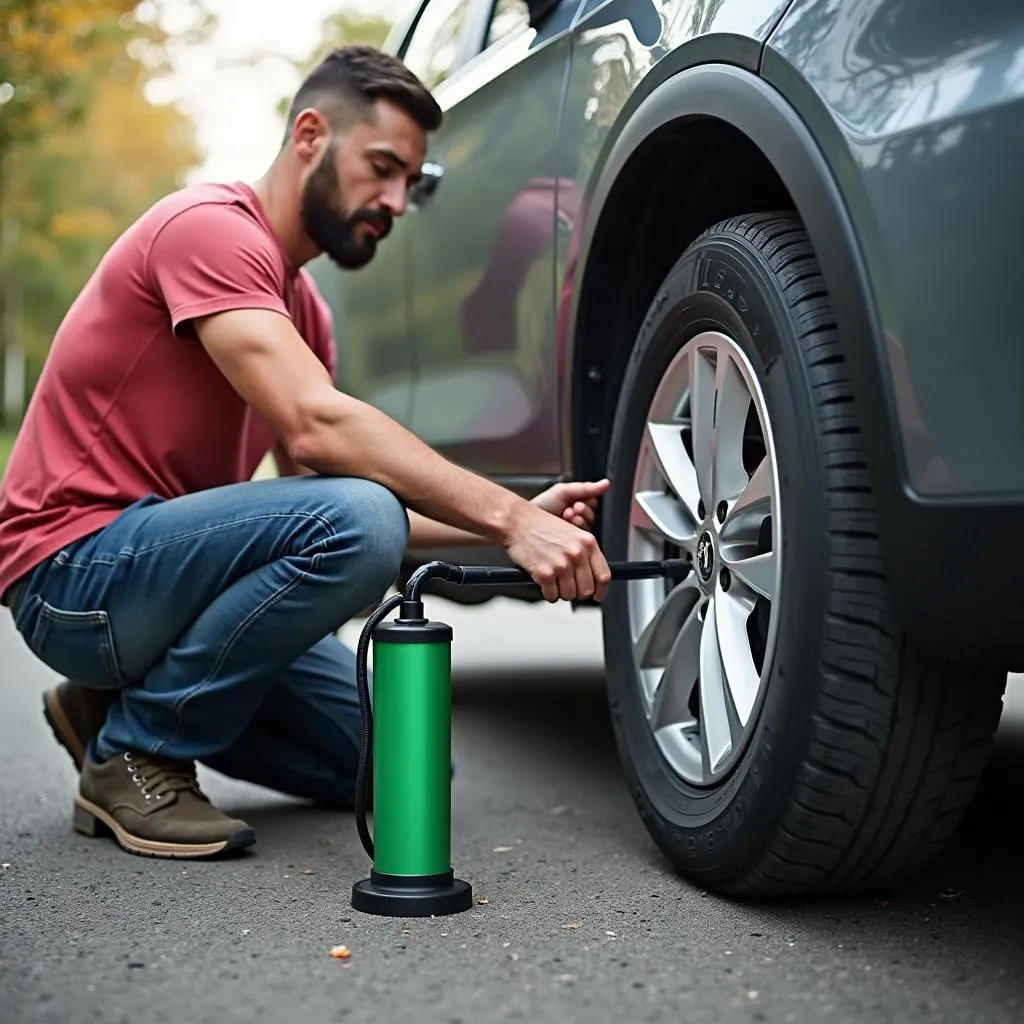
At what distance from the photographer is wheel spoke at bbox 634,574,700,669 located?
217 cm

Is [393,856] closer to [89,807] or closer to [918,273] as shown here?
[89,807]

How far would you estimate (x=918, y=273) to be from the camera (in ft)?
5.09

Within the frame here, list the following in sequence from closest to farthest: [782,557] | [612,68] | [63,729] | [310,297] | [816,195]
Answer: [816,195], [782,557], [612,68], [63,729], [310,297]

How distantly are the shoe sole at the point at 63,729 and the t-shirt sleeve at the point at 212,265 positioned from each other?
0.82 meters

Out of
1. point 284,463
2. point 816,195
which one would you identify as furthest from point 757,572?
point 284,463

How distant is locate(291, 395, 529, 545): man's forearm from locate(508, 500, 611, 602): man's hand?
0.08m

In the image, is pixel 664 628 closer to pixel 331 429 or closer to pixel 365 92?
pixel 331 429

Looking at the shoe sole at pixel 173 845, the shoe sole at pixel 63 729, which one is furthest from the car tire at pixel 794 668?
the shoe sole at pixel 63 729

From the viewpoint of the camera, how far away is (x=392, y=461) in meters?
2.31

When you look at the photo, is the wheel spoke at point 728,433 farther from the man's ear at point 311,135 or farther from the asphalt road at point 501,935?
the man's ear at point 311,135

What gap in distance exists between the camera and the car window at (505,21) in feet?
9.64

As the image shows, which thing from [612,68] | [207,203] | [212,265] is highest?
[612,68]

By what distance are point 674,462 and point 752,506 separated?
277 mm

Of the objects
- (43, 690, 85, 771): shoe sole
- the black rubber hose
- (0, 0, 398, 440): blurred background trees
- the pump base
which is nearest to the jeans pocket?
(43, 690, 85, 771): shoe sole
